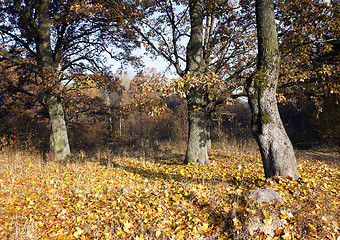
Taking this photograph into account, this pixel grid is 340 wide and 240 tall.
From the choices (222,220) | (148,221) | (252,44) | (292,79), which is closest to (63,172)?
(148,221)

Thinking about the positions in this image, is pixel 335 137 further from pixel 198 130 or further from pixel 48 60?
pixel 48 60

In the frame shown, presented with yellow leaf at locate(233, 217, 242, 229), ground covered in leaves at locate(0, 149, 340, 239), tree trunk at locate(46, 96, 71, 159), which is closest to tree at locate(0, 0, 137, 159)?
tree trunk at locate(46, 96, 71, 159)

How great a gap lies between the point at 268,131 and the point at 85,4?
903cm

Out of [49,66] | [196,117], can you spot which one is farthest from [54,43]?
[196,117]

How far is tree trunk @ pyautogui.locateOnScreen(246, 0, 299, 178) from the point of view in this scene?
204 inches

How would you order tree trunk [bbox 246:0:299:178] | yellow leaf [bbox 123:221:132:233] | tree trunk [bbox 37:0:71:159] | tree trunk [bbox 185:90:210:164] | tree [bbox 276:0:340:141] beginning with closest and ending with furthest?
yellow leaf [bbox 123:221:132:233]
tree trunk [bbox 246:0:299:178]
tree [bbox 276:0:340:141]
tree trunk [bbox 185:90:210:164]
tree trunk [bbox 37:0:71:159]

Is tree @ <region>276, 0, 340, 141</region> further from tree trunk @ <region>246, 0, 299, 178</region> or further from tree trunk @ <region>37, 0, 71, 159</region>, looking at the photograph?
tree trunk @ <region>37, 0, 71, 159</region>

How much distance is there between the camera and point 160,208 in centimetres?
456

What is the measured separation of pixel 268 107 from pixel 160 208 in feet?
11.4

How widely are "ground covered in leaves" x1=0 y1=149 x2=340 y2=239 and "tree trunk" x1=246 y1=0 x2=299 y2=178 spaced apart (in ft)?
1.34

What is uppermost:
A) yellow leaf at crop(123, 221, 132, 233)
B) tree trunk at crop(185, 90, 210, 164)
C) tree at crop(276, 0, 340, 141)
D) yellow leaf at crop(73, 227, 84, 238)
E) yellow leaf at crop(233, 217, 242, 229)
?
tree at crop(276, 0, 340, 141)

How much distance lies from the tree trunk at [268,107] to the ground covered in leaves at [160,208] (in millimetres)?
408

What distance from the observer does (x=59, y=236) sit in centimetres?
390

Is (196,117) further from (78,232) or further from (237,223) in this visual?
(78,232)
